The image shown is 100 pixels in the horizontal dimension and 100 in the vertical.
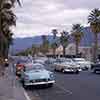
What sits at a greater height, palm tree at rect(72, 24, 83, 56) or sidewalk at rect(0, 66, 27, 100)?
palm tree at rect(72, 24, 83, 56)

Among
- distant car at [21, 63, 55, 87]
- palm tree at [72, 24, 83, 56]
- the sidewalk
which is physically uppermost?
palm tree at [72, 24, 83, 56]

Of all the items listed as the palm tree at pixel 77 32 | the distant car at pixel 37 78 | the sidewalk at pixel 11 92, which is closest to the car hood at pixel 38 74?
the distant car at pixel 37 78

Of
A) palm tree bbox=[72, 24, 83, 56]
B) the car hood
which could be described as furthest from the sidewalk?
palm tree bbox=[72, 24, 83, 56]

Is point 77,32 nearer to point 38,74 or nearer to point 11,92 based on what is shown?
point 38,74

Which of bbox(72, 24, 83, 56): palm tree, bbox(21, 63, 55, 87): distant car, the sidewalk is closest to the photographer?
the sidewalk

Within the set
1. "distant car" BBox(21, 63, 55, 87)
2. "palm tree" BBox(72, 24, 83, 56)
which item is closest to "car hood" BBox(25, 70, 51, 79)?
"distant car" BBox(21, 63, 55, 87)

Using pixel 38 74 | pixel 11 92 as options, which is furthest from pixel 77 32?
pixel 11 92

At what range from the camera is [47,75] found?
2114cm

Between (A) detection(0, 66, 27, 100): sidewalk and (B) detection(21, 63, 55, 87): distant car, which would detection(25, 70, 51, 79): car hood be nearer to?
(B) detection(21, 63, 55, 87): distant car

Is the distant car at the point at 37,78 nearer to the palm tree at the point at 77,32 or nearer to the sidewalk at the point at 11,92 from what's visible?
the sidewalk at the point at 11,92

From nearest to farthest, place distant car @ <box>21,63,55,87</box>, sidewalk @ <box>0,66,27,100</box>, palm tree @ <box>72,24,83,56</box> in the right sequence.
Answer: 1. sidewalk @ <box>0,66,27,100</box>
2. distant car @ <box>21,63,55,87</box>
3. palm tree @ <box>72,24,83,56</box>

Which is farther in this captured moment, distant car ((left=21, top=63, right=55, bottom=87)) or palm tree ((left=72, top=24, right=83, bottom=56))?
palm tree ((left=72, top=24, right=83, bottom=56))

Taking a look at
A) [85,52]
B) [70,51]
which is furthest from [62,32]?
[70,51]

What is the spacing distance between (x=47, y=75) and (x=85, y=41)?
120m
